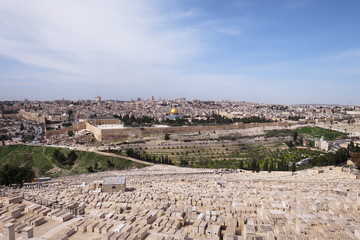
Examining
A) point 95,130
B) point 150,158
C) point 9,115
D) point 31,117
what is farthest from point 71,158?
point 9,115

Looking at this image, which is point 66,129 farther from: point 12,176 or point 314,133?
point 314,133

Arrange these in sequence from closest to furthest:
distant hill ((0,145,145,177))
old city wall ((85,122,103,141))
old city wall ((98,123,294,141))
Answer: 1. distant hill ((0,145,145,177))
2. old city wall ((85,122,103,141))
3. old city wall ((98,123,294,141))

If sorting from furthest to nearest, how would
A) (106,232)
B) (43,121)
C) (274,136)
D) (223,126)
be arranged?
(43,121)
(223,126)
(274,136)
(106,232)

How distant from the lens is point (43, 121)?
209 ft

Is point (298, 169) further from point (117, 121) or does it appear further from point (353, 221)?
point (117, 121)

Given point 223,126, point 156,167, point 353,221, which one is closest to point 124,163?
point 156,167

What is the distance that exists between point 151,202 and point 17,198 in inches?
220

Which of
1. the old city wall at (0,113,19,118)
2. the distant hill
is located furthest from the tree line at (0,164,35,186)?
the old city wall at (0,113,19,118)

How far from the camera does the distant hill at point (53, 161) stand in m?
26.8

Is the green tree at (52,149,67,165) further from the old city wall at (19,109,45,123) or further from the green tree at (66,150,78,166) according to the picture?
the old city wall at (19,109,45,123)

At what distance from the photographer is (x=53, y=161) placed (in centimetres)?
2895

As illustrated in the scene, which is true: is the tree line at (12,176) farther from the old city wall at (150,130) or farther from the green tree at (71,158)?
the old city wall at (150,130)

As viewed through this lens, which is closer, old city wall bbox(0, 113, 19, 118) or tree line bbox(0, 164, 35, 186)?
tree line bbox(0, 164, 35, 186)

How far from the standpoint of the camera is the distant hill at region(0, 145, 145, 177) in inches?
1054
